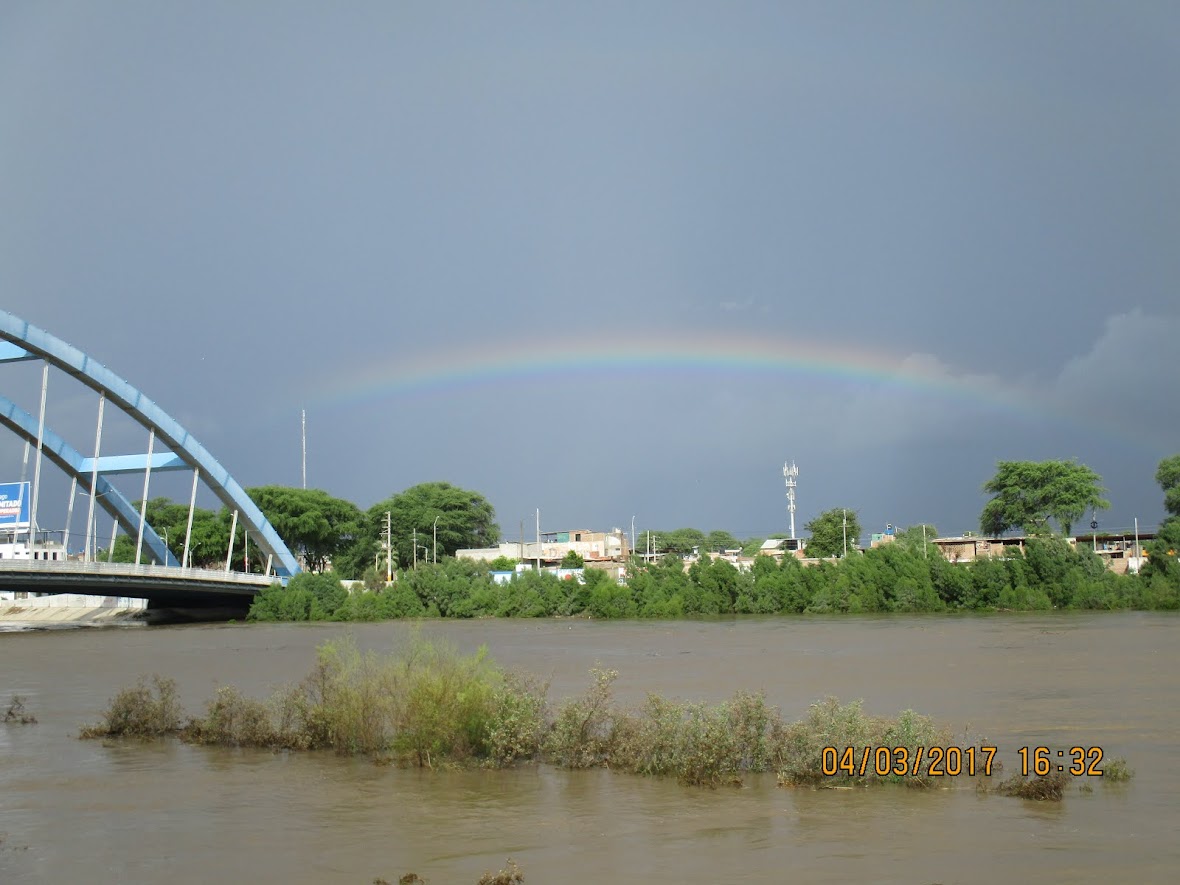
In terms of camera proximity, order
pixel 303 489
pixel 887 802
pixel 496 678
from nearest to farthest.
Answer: pixel 887 802 → pixel 496 678 → pixel 303 489

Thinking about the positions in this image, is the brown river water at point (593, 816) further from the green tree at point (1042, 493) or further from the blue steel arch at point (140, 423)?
the green tree at point (1042, 493)

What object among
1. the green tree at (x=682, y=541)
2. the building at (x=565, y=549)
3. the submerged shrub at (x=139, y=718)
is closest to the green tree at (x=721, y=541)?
the green tree at (x=682, y=541)

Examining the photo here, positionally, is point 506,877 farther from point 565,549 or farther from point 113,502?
point 565,549

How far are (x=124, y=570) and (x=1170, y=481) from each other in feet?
249

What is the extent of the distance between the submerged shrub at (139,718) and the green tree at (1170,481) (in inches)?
3319

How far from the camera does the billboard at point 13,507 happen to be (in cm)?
5825

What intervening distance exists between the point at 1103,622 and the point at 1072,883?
36.7 metres

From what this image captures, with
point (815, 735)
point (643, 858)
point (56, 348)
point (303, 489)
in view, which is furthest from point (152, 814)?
point (303, 489)

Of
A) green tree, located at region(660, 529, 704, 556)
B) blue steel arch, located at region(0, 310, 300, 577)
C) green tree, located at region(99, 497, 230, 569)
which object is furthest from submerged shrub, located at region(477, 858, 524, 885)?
green tree, located at region(660, 529, 704, 556)

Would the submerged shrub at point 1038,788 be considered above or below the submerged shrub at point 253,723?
below

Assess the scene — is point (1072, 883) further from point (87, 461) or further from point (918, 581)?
point (87, 461)

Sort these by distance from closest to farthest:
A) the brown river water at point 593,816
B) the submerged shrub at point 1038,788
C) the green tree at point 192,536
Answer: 1. the brown river water at point 593,816
2. the submerged shrub at point 1038,788
3. the green tree at point 192,536

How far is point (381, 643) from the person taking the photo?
39406 mm
